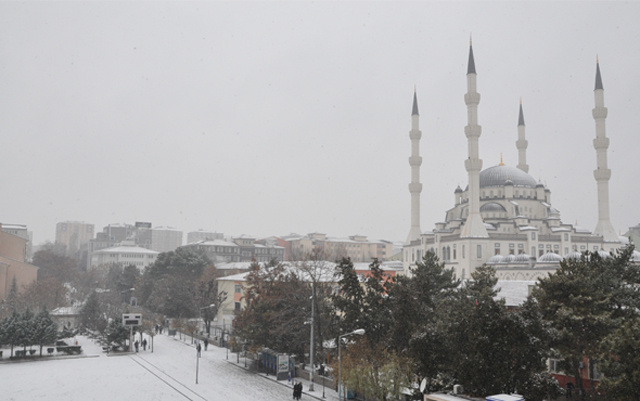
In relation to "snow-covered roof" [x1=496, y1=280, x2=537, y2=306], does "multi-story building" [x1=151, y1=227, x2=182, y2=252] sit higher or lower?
higher

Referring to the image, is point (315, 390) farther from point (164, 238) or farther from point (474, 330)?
point (164, 238)

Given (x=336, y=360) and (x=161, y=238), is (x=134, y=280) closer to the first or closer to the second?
(x=336, y=360)

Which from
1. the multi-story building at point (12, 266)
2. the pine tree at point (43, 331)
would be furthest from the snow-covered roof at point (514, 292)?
the multi-story building at point (12, 266)

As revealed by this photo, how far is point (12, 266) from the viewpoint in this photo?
67.2 m

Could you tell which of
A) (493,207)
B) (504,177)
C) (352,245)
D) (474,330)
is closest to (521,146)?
(504,177)

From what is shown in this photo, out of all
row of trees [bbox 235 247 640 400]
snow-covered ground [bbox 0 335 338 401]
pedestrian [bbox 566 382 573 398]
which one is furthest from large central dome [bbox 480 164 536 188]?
pedestrian [bbox 566 382 573 398]

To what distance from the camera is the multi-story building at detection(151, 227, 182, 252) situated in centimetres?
18351

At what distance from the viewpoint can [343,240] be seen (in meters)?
152

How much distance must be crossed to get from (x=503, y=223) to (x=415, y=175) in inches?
654

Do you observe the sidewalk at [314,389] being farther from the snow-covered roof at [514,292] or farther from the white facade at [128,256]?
the white facade at [128,256]

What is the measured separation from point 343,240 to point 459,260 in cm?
7890

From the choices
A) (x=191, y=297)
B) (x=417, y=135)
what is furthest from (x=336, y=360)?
(x=417, y=135)

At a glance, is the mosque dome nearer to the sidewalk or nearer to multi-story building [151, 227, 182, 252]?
the sidewalk

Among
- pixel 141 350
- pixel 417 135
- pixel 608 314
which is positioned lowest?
pixel 141 350
